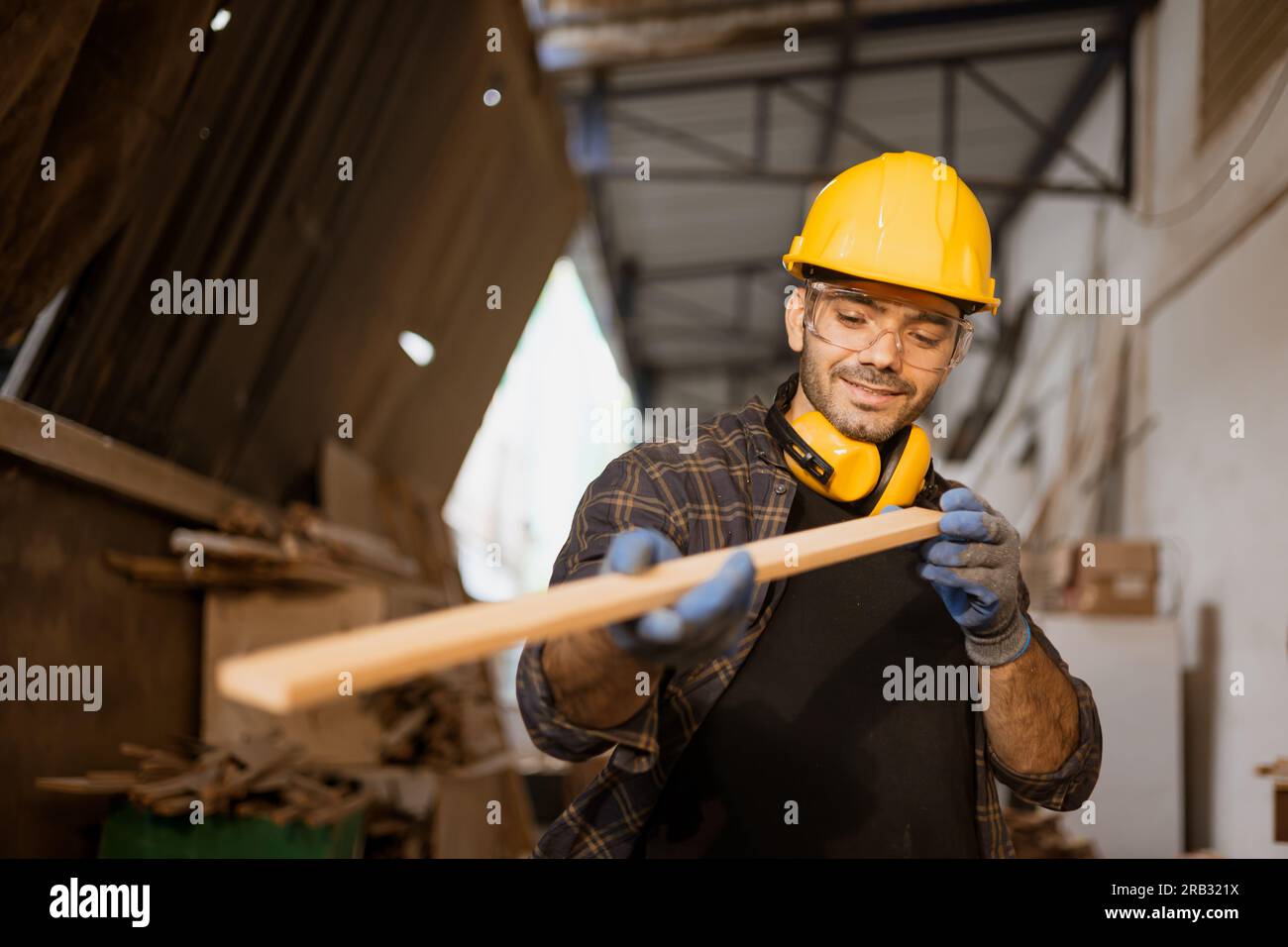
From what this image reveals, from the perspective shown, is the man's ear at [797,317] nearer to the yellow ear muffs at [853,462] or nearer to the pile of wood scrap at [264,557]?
the yellow ear muffs at [853,462]

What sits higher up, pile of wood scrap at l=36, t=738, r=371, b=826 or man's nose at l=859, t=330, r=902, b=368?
man's nose at l=859, t=330, r=902, b=368

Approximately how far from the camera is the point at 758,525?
2.07 meters

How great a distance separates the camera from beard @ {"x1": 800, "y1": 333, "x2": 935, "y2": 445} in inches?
85.4

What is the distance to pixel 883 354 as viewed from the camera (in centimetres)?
217

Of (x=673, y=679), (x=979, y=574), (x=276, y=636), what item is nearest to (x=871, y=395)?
(x=979, y=574)

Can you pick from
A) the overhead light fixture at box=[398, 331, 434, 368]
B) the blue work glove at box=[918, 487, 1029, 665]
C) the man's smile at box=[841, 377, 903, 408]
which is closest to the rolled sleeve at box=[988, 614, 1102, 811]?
the blue work glove at box=[918, 487, 1029, 665]

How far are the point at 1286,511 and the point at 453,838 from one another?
163 inches

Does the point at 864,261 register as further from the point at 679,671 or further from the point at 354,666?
the point at 354,666

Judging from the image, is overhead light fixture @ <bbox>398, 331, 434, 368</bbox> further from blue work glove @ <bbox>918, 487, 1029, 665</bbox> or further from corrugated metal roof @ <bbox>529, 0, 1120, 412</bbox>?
blue work glove @ <bbox>918, 487, 1029, 665</bbox>

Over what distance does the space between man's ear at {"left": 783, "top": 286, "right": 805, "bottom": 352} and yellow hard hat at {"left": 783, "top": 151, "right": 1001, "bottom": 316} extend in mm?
99

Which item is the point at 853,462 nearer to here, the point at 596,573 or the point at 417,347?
the point at 596,573

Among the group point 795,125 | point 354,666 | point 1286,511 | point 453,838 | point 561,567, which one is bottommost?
point 453,838

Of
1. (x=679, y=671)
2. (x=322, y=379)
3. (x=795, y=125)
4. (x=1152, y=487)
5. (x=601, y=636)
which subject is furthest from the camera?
(x=795, y=125)
